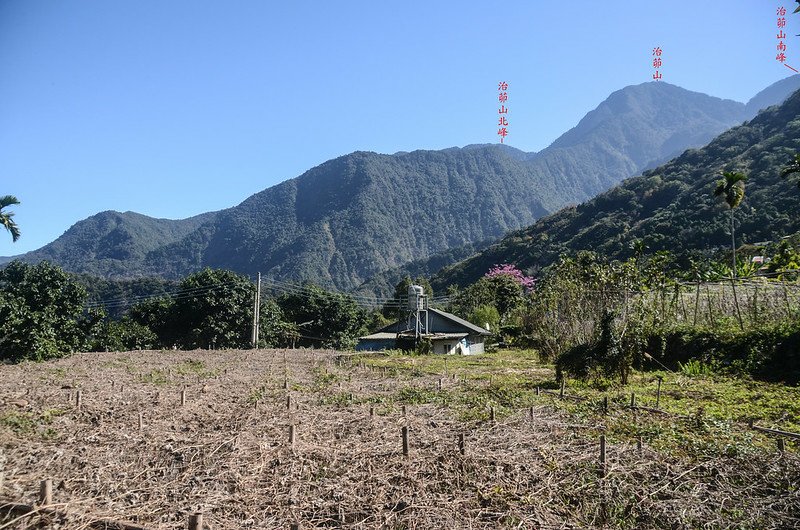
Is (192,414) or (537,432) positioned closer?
(537,432)

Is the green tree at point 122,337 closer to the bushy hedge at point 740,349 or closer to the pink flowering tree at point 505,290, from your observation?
the bushy hedge at point 740,349

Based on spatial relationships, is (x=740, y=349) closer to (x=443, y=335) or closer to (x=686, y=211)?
(x=443, y=335)

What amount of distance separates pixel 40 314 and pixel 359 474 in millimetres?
25582

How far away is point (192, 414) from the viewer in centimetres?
933

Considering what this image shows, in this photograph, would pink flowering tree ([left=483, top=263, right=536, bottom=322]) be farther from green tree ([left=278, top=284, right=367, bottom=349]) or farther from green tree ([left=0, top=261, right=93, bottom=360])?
green tree ([left=0, top=261, right=93, bottom=360])

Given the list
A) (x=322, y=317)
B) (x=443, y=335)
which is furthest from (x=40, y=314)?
(x=322, y=317)

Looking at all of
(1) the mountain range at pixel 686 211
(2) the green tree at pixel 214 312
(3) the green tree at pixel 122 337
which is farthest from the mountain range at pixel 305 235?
(3) the green tree at pixel 122 337

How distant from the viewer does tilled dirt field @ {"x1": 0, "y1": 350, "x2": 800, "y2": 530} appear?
205 inches

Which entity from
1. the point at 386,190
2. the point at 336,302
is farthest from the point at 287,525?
the point at 386,190

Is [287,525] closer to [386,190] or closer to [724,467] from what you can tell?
[724,467]

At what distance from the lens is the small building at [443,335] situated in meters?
40.1

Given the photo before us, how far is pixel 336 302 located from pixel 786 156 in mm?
58101

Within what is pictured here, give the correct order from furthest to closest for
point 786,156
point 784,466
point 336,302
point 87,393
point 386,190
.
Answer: point 386,190
point 786,156
point 336,302
point 87,393
point 784,466

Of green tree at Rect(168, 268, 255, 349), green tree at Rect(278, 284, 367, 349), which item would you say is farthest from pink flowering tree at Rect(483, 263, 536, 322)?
green tree at Rect(168, 268, 255, 349)
